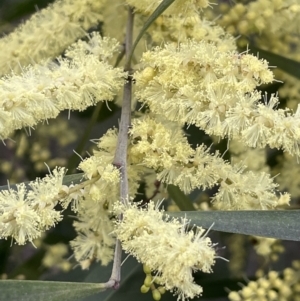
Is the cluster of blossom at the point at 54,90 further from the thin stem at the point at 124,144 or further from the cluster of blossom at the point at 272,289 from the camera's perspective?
the cluster of blossom at the point at 272,289

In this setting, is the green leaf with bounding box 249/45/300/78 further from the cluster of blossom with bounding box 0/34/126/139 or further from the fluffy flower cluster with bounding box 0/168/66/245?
the fluffy flower cluster with bounding box 0/168/66/245

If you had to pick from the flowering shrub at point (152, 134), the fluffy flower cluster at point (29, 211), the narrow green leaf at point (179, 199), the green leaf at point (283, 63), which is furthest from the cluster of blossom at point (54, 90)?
the green leaf at point (283, 63)

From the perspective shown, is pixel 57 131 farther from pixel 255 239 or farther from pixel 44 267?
pixel 255 239

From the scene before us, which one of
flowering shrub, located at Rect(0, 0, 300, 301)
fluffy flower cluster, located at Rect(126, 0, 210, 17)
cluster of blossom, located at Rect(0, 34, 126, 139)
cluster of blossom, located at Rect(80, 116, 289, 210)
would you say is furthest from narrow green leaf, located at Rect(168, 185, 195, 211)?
fluffy flower cluster, located at Rect(126, 0, 210, 17)

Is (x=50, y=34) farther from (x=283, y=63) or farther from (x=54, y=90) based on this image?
(x=283, y=63)

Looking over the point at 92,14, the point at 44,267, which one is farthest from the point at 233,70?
the point at 44,267
